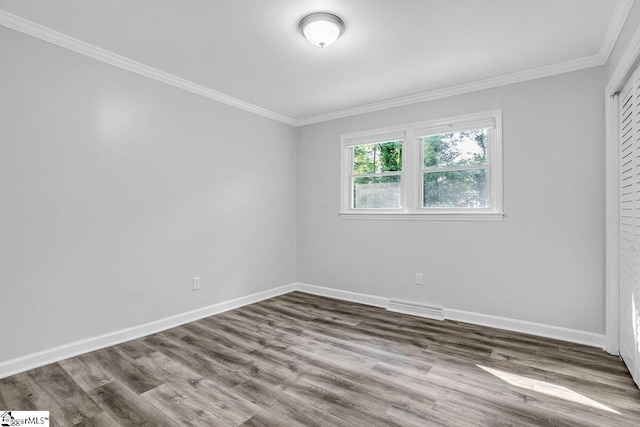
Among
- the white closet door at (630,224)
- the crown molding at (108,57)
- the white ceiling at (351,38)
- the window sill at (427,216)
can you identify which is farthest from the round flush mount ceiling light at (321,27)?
the window sill at (427,216)

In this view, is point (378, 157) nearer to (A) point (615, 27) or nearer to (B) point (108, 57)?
(A) point (615, 27)

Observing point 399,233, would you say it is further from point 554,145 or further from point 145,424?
point 145,424

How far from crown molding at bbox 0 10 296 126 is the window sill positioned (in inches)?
77.8

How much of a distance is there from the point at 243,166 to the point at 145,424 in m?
2.92

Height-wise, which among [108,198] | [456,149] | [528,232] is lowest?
[528,232]

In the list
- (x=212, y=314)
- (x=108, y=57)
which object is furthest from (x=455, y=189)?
(x=108, y=57)

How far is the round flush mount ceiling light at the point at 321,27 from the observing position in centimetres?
227

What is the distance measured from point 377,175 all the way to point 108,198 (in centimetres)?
299

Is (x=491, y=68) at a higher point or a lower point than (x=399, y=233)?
higher

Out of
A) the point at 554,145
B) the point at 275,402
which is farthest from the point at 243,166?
the point at 554,145

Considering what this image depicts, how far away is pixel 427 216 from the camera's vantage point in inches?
147

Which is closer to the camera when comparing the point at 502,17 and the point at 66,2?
the point at 66,2

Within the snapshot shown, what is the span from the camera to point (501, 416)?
6.12ft

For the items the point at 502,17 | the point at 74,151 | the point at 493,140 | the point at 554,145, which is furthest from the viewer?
the point at 493,140
